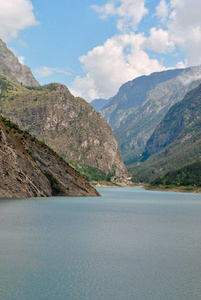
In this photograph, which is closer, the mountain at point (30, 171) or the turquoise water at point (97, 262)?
the turquoise water at point (97, 262)

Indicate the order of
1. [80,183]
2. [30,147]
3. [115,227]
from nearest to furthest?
[115,227], [30,147], [80,183]

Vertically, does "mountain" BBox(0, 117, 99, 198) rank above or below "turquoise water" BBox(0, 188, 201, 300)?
above

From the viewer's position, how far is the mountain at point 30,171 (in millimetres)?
102562

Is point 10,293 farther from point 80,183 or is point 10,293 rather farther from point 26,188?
point 80,183

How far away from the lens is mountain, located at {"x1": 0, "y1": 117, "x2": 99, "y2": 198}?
103m

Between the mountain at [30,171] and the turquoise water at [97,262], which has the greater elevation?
the mountain at [30,171]

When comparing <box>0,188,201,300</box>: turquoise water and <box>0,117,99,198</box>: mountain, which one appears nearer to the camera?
<box>0,188,201,300</box>: turquoise water

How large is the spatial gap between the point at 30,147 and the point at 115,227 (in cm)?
7854

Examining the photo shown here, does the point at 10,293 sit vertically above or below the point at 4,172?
below

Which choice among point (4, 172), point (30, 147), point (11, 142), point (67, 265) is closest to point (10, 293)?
point (67, 265)

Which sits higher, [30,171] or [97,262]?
[30,171]

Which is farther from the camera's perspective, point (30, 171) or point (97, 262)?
point (30, 171)

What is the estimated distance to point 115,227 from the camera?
56.7 metres

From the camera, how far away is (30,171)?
111 meters
